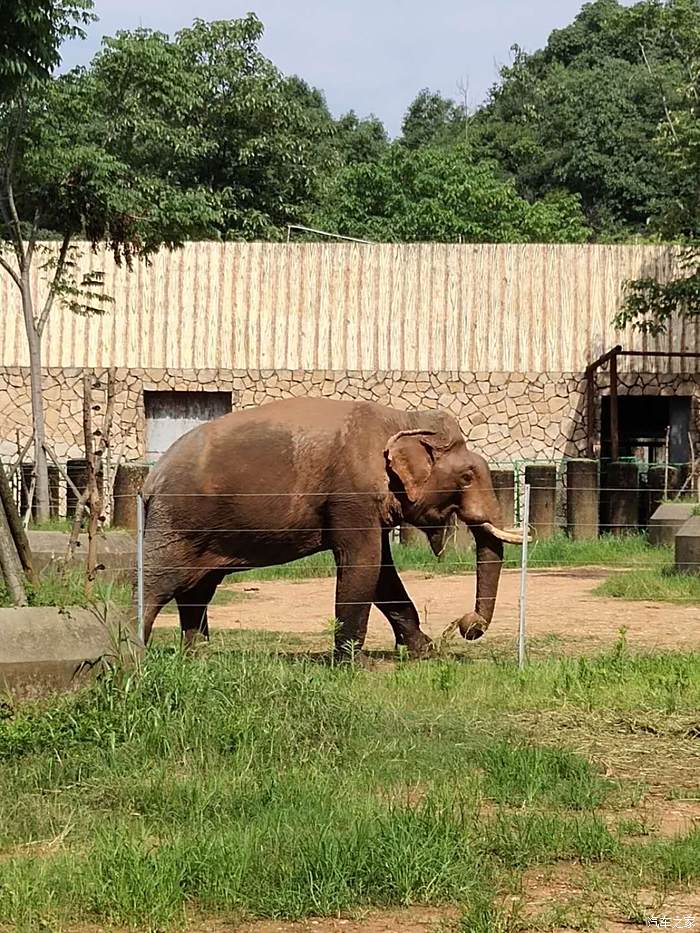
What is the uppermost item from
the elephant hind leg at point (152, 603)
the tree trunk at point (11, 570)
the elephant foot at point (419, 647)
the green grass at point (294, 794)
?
the tree trunk at point (11, 570)

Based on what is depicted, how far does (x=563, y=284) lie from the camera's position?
27.3 m

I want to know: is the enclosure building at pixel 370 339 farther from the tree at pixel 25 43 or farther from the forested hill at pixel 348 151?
the tree at pixel 25 43

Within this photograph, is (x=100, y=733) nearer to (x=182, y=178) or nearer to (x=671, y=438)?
(x=671, y=438)

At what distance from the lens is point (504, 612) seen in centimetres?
1458

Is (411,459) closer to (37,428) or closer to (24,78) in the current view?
(24,78)

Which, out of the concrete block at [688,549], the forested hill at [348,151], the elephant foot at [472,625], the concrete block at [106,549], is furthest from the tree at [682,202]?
the elephant foot at [472,625]

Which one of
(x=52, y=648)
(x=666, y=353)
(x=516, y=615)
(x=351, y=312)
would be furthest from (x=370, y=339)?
(x=52, y=648)

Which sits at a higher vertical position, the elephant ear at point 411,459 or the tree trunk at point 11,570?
the elephant ear at point 411,459

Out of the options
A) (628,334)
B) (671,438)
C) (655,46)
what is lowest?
(671,438)

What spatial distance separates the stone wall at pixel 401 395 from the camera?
27.2 m

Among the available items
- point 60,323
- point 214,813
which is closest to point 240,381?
point 60,323

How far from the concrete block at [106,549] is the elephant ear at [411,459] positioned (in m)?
3.48

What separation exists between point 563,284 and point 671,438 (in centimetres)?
353

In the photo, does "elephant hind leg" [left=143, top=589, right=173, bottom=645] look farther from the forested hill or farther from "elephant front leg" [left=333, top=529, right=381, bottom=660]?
the forested hill
